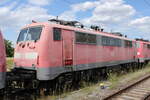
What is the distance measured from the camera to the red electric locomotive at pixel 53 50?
9.44 meters

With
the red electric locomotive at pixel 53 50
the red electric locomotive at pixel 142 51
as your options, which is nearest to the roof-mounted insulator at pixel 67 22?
the red electric locomotive at pixel 53 50

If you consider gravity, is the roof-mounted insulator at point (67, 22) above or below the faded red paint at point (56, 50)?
above

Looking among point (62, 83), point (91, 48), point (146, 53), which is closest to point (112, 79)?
point (91, 48)

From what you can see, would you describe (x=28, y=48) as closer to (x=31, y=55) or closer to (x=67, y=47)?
(x=31, y=55)

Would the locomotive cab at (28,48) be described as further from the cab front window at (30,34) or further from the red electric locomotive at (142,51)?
the red electric locomotive at (142,51)

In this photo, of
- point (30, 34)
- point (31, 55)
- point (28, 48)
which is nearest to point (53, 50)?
point (31, 55)

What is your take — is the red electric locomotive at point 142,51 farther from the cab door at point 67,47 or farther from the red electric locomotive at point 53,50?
the cab door at point 67,47

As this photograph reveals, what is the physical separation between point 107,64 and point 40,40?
6952 mm

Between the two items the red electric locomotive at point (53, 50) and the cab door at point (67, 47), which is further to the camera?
the cab door at point (67, 47)

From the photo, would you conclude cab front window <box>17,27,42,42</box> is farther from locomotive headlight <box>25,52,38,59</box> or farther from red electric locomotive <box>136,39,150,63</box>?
red electric locomotive <box>136,39,150,63</box>

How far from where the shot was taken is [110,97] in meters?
9.38

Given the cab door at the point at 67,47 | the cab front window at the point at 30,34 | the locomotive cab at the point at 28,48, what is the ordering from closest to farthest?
the locomotive cab at the point at 28,48, the cab front window at the point at 30,34, the cab door at the point at 67,47

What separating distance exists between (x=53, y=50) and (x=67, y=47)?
1126mm

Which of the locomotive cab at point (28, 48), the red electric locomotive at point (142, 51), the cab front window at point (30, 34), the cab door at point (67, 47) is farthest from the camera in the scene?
the red electric locomotive at point (142, 51)
